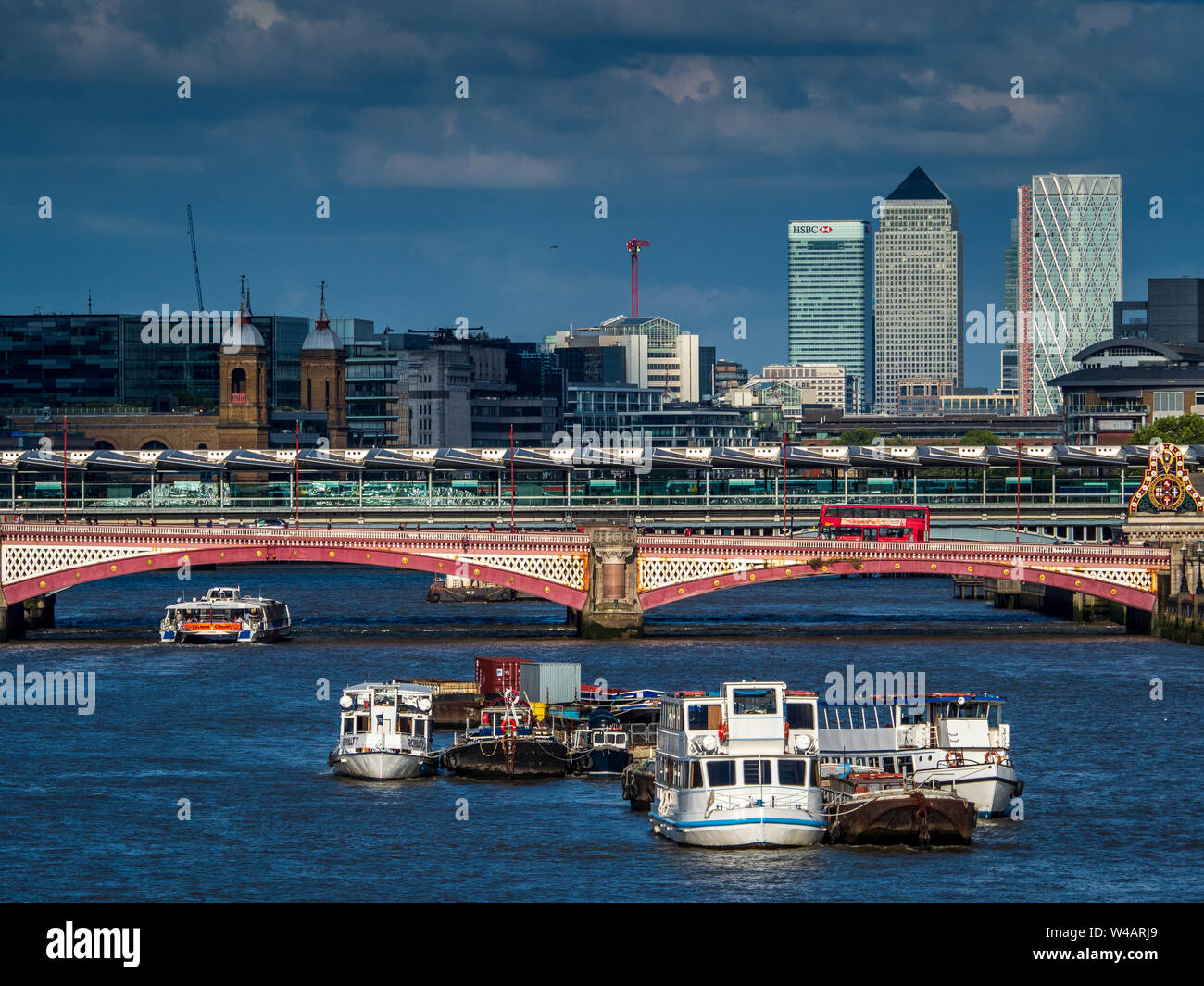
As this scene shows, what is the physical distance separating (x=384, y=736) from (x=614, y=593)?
42.4m

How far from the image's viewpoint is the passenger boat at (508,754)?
7112cm

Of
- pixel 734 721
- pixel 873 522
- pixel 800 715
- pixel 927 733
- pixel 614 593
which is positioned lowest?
pixel 927 733

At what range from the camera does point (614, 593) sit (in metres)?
114

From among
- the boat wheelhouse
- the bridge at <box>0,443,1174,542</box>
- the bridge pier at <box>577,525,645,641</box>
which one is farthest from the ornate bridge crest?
the boat wheelhouse

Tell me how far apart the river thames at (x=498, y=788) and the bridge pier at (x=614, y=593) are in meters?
1.96

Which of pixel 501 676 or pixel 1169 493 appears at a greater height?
pixel 1169 493

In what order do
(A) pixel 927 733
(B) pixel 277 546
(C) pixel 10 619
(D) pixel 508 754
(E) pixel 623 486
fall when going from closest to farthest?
(A) pixel 927 733 → (D) pixel 508 754 → (B) pixel 277 546 → (C) pixel 10 619 → (E) pixel 623 486

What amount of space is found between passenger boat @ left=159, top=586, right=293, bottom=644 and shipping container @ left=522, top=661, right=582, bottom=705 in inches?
1403

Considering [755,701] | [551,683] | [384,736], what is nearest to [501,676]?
[551,683]

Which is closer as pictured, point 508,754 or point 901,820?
point 901,820

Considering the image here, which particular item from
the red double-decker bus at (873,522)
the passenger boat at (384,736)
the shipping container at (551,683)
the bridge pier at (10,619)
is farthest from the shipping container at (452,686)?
the red double-decker bus at (873,522)

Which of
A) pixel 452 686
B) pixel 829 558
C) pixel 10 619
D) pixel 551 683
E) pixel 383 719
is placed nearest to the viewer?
pixel 383 719

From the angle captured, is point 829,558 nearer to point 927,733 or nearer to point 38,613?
point 38,613
